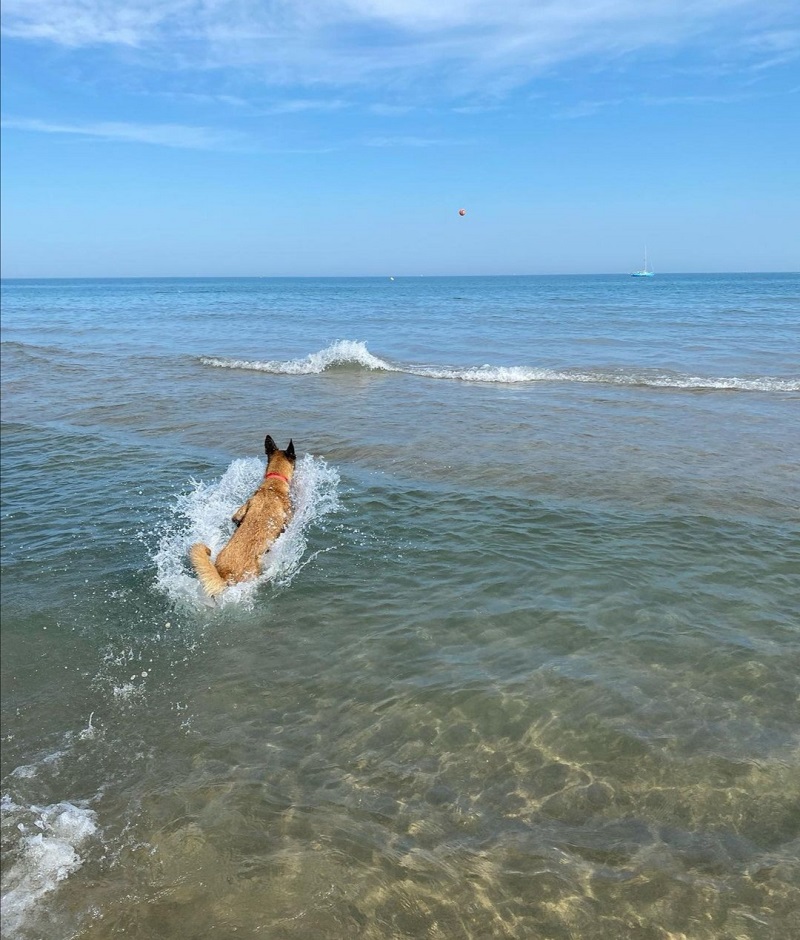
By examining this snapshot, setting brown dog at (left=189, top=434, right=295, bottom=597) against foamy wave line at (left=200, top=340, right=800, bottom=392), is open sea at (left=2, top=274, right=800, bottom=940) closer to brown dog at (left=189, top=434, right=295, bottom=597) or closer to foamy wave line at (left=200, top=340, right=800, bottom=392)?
brown dog at (left=189, top=434, right=295, bottom=597)

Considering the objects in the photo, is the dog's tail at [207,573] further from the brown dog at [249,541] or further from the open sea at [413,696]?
the open sea at [413,696]

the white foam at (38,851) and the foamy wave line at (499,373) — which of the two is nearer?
the white foam at (38,851)

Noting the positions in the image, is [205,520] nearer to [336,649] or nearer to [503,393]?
[336,649]

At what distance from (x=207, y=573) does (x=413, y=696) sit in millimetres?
2534

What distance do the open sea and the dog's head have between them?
446 millimetres

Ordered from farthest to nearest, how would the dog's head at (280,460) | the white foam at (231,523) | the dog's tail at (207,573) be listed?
the dog's head at (280,460) → the white foam at (231,523) → the dog's tail at (207,573)

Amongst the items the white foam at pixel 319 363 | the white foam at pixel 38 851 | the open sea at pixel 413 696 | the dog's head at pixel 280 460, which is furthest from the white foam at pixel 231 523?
the white foam at pixel 319 363

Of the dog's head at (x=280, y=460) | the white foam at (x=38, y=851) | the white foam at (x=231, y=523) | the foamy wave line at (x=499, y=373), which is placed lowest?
the white foam at (x=38, y=851)

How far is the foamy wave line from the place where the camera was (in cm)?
1692

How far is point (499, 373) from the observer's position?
65.0ft

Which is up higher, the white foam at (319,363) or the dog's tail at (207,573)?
the white foam at (319,363)

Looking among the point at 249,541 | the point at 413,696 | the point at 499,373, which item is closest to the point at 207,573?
the point at 249,541

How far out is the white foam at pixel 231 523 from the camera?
6.63m

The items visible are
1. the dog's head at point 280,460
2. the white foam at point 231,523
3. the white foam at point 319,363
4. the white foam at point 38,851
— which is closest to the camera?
the white foam at point 38,851
